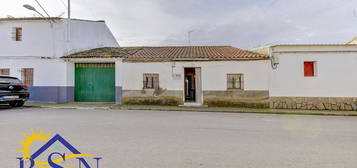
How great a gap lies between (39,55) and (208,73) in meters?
11.8

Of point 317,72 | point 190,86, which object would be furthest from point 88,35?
point 317,72

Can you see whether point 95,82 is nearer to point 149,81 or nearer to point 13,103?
point 149,81

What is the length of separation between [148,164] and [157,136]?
66.8 inches

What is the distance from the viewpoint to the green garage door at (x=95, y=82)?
1301 cm

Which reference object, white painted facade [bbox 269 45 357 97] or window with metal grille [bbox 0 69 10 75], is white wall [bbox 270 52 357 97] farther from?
window with metal grille [bbox 0 69 10 75]

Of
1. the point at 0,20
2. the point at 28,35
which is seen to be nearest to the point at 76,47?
the point at 28,35

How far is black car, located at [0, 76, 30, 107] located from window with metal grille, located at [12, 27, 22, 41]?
4.93 metres

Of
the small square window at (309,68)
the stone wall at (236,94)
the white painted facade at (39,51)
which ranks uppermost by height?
the white painted facade at (39,51)

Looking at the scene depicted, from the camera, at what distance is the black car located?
9223mm

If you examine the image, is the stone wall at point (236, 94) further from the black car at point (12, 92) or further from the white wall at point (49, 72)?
the black car at point (12, 92)

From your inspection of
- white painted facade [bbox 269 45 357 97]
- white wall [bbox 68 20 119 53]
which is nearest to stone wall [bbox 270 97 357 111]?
white painted facade [bbox 269 45 357 97]

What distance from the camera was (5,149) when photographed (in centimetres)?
386

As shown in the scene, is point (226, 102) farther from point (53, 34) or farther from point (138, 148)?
point (53, 34)

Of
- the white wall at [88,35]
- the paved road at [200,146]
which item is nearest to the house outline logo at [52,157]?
the paved road at [200,146]
